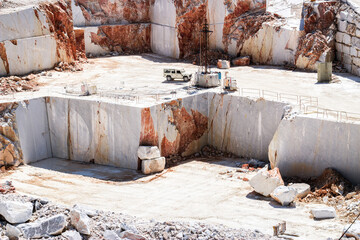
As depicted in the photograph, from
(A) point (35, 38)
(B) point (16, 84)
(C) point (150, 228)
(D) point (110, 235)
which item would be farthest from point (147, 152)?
(A) point (35, 38)

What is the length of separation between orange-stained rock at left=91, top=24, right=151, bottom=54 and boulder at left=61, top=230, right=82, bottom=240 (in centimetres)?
2835

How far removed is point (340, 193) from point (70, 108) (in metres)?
15.1

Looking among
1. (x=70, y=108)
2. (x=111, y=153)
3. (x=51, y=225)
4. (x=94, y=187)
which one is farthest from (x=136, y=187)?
(x=51, y=225)

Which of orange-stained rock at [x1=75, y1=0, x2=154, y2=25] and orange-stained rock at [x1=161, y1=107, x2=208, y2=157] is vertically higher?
orange-stained rock at [x1=75, y1=0, x2=154, y2=25]

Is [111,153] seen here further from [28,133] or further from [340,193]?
Result: [340,193]

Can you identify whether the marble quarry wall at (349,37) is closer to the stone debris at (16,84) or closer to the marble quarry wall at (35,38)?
the marble quarry wall at (35,38)

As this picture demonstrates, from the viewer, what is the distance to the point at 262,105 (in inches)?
1232

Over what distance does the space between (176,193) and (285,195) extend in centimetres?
526

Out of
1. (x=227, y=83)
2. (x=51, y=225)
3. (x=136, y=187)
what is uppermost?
(x=227, y=83)

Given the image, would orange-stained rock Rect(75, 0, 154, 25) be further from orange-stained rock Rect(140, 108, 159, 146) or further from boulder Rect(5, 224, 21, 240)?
boulder Rect(5, 224, 21, 240)

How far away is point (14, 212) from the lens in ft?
65.6

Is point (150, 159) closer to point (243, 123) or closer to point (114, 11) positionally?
point (243, 123)

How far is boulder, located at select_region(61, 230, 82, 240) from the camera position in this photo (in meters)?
19.3

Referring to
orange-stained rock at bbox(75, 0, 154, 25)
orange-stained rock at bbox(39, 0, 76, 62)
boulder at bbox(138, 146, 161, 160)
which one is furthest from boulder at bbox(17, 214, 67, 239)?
orange-stained rock at bbox(75, 0, 154, 25)
